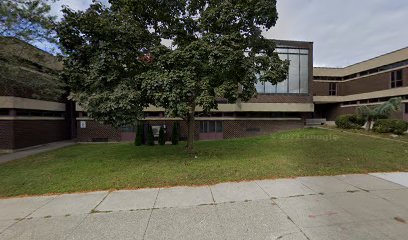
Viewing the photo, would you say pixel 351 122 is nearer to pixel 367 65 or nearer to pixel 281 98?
pixel 281 98

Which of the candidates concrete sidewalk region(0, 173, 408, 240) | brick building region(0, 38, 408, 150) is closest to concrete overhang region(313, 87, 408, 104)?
brick building region(0, 38, 408, 150)

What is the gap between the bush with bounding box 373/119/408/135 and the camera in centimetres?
1490

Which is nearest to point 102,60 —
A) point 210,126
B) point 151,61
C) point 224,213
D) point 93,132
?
point 151,61

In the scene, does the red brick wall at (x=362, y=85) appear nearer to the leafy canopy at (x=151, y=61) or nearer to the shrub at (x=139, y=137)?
the leafy canopy at (x=151, y=61)

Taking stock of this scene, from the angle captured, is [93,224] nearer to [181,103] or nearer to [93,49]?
[181,103]

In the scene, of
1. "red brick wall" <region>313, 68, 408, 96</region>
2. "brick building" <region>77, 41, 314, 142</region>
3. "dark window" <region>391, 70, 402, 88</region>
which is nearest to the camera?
"brick building" <region>77, 41, 314, 142</region>

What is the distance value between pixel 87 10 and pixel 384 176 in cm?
1154

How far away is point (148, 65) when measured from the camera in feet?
27.2

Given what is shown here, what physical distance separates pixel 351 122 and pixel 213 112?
12.2 metres

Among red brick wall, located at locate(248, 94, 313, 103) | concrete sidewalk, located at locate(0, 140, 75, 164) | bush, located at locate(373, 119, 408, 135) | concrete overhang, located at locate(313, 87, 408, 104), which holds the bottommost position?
concrete sidewalk, located at locate(0, 140, 75, 164)

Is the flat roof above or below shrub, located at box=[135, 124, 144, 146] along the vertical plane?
above

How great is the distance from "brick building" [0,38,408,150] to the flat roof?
0.38 feet

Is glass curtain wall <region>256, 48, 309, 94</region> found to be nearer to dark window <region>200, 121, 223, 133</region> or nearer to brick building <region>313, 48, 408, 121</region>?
dark window <region>200, 121, 223, 133</region>

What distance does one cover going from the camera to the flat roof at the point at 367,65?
24.1 meters
